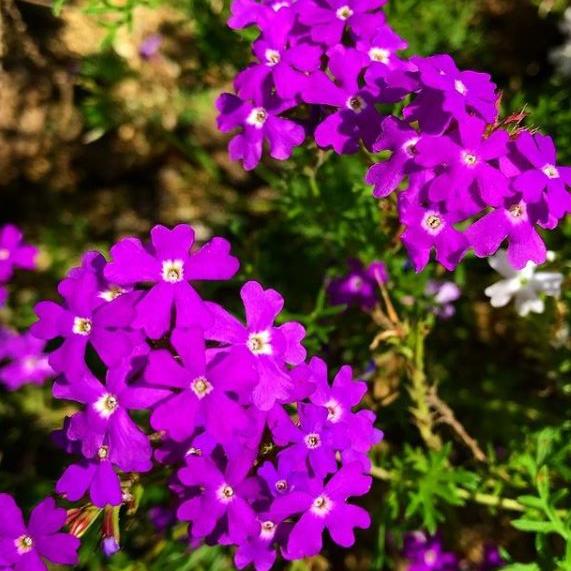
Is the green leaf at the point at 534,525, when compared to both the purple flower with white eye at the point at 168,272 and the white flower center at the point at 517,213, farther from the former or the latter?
the purple flower with white eye at the point at 168,272

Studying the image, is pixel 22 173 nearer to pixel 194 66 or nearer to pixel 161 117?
pixel 161 117

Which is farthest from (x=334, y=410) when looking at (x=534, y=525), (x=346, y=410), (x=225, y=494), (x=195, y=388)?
(x=534, y=525)

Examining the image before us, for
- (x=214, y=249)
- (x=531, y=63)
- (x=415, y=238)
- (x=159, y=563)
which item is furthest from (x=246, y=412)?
(x=531, y=63)

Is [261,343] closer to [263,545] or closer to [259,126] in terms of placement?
[263,545]

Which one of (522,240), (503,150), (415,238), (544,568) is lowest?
(544,568)

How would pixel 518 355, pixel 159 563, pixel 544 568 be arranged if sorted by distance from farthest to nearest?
pixel 518 355
pixel 159 563
pixel 544 568

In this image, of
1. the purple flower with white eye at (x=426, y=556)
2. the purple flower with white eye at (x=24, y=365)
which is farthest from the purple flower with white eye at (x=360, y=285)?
the purple flower with white eye at (x=24, y=365)
